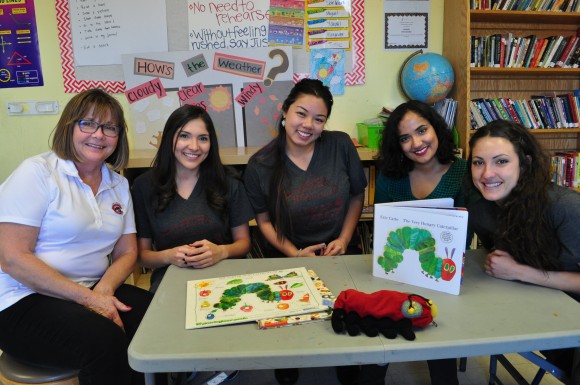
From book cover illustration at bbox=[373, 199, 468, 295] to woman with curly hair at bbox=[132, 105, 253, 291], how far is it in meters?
0.63

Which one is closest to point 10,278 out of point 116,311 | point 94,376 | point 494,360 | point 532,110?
point 116,311

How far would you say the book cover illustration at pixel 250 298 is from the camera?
3.46 feet

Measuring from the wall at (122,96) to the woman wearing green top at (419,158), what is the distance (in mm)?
1191

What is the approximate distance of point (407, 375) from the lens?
1.92 meters

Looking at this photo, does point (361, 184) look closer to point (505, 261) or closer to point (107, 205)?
point (505, 261)

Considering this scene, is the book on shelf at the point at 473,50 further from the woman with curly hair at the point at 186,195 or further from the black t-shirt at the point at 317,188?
the woman with curly hair at the point at 186,195

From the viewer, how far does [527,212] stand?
4.23 feet

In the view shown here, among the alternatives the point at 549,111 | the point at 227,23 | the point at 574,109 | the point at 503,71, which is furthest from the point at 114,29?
the point at 574,109

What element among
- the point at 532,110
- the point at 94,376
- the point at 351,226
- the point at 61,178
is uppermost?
the point at 532,110

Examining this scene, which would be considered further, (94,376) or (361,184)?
(361,184)

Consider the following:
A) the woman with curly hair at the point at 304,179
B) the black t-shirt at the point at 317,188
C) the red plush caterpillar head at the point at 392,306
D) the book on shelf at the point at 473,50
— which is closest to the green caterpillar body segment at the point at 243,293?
the red plush caterpillar head at the point at 392,306

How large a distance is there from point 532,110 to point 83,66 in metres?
3.06

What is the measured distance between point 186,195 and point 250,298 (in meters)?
0.68

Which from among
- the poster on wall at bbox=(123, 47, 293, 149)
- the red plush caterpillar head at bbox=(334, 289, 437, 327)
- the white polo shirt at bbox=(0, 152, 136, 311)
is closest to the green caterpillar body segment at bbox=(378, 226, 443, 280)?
the red plush caterpillar head at bbox=(334, 289, 437, 327)
